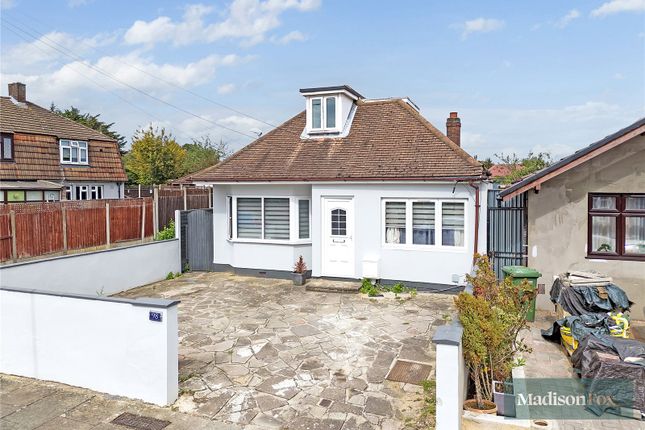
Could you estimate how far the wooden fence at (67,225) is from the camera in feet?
42.4

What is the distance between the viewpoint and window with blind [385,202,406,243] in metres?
12.8

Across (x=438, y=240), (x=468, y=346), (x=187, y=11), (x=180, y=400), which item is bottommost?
(x=180, y=400)

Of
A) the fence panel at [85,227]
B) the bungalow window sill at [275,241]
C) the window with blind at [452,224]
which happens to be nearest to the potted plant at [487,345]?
the window with blind at [452,224]

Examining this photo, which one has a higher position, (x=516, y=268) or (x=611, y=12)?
(x=611, y=12)

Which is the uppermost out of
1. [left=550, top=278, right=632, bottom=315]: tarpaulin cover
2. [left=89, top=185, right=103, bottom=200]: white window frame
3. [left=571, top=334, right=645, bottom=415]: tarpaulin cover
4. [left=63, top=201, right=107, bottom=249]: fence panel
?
[left=89, top=185, right=103, bottom=200]: white window frame

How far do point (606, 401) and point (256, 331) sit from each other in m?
6.31

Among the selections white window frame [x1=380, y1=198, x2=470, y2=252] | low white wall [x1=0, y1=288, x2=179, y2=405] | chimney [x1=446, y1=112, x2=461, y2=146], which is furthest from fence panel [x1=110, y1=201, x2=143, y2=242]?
chimney [x1=446, y1=112, x2=461, y2=146]

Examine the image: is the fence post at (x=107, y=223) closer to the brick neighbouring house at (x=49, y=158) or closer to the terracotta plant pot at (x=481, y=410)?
the brick neighbouring house at (x=49, y=158)

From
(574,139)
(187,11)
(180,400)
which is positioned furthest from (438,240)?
(574,139)

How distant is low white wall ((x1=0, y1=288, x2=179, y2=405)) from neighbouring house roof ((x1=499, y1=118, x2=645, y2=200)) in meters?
8.37

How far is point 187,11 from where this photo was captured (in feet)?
50.4

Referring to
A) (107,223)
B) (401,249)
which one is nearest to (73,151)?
(107,223)

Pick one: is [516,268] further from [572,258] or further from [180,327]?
[180,327]

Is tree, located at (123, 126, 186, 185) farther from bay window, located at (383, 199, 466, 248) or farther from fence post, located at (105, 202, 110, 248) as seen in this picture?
bay window, located at (383, 199, 466, 248)
